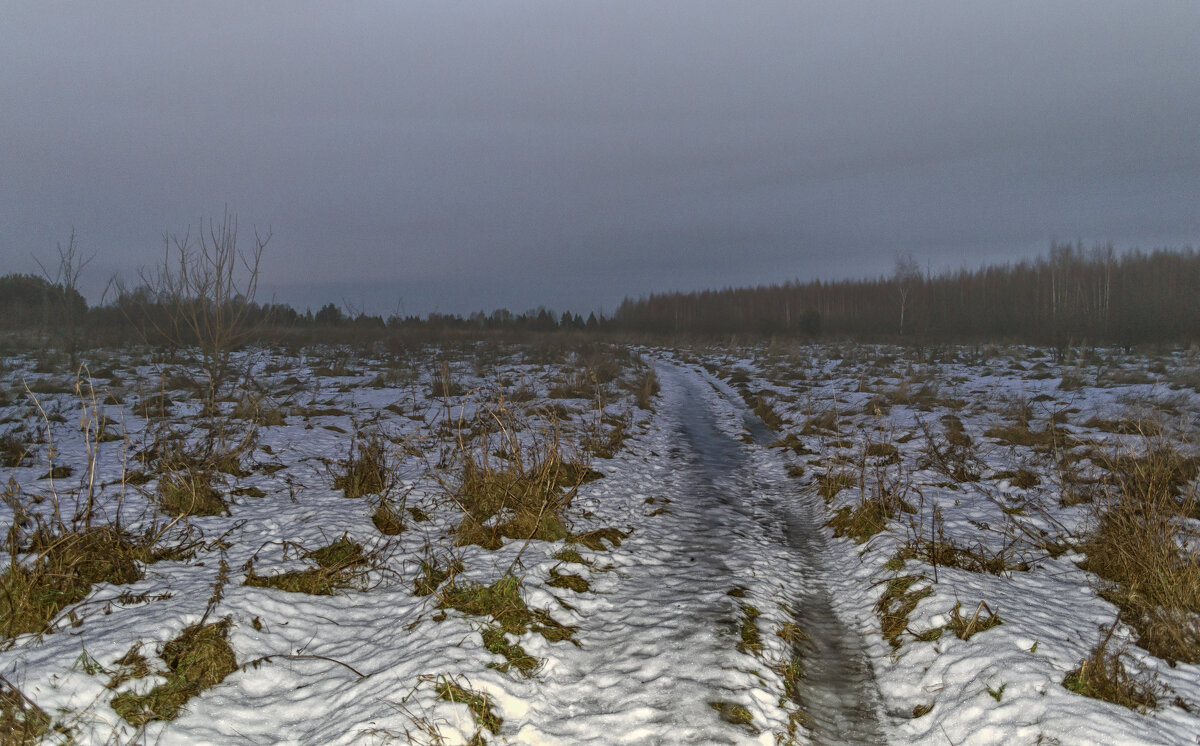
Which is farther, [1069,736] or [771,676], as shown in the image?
[771,676]

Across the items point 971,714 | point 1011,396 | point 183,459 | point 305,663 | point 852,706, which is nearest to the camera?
point 971,714

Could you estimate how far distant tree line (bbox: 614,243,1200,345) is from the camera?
30.4 metres

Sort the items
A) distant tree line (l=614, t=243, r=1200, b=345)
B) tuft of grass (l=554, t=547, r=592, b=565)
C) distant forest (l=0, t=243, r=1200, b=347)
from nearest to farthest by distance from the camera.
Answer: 1. tuft of grass (l=554, t=547, r=592, b=565)
2. distant forest (l=0, t=243, r=1200, b=347)
3. distant tree line (l=614, t=243, r=1200, b=345)

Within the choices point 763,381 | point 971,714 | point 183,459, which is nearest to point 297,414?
point 183,459

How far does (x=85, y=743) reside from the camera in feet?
9.36

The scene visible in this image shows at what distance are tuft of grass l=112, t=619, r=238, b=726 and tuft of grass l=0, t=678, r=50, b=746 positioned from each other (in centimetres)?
31

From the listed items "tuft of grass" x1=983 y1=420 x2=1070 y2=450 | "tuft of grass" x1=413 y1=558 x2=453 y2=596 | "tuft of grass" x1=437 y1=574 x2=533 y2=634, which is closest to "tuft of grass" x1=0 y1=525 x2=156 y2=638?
"tuft of grass" x1=413 y1=558 x2=453 y2=596

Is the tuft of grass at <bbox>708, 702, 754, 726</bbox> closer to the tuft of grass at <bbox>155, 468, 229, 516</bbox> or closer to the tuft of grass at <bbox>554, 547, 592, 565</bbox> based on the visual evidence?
the tuft of grass at <bbox>554, 547, 592, 565</bbox>

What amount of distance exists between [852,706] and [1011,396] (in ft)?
44.9

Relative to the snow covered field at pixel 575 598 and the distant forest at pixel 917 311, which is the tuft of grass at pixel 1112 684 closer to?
the snow covered field at pixel 575 598

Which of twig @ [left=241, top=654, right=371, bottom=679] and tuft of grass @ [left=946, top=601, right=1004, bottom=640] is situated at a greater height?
tuft of grass @ [left=946, top=601, right=1004, bottom=640]

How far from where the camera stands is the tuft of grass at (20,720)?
274 centimetres

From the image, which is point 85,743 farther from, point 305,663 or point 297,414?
point 297,414

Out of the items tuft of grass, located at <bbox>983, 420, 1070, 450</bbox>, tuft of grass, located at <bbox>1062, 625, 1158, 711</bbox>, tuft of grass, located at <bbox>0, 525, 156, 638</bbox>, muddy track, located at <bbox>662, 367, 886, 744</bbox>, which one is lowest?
muddy track, located at <bbox>662, 367, 886, 744</bbox>
